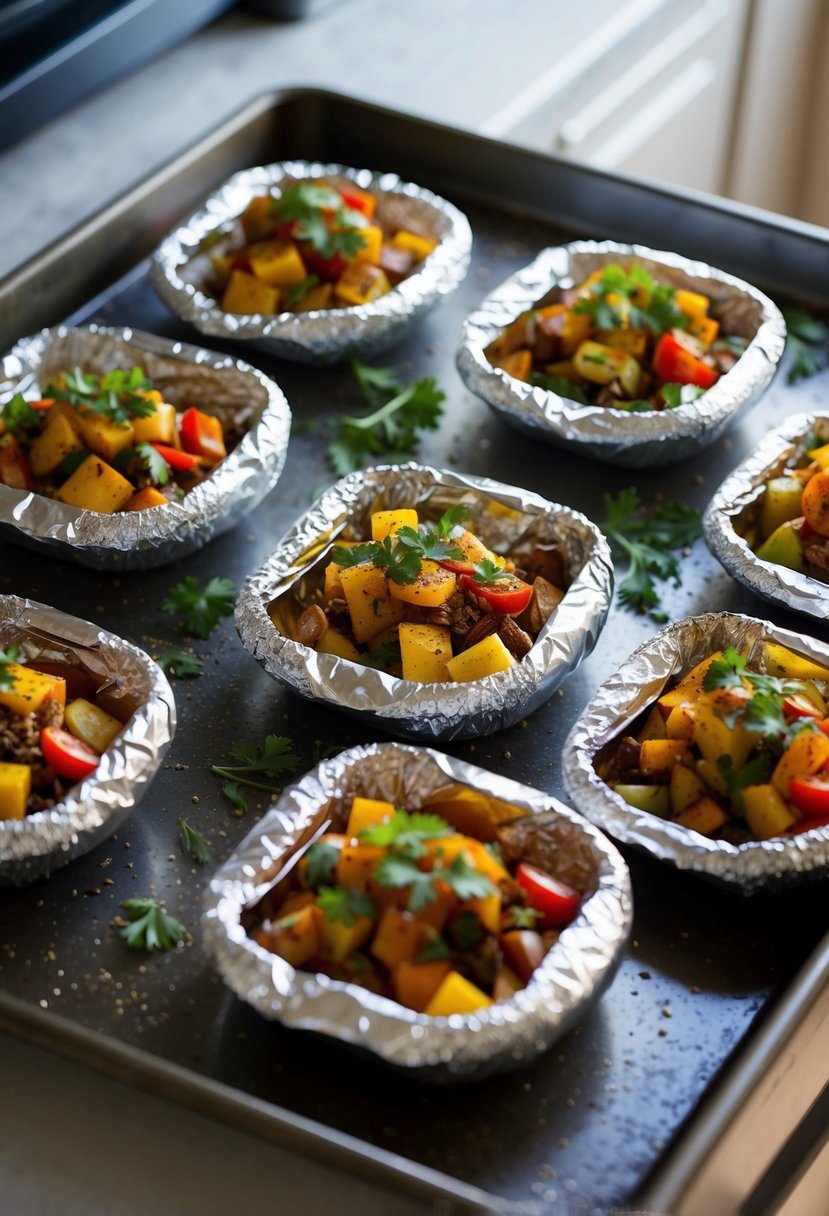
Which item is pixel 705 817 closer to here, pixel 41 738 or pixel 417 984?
pixel 417 984

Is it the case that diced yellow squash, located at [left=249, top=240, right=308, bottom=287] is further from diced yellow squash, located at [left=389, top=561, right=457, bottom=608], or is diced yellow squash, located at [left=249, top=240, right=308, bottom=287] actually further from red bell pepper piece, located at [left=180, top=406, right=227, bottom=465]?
diced yellow squash, located at [left=389, top=561, right=457, bottom=608]

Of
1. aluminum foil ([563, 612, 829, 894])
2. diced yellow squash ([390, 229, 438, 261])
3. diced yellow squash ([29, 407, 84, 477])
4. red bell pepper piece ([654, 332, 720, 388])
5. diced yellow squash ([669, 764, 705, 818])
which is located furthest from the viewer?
diced yellow squash ([390, 229, 438, 261])

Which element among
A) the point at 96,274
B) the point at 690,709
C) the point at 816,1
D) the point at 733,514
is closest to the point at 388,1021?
the point at 690,709

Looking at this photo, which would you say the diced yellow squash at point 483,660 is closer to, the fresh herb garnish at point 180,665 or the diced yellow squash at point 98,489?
the fresh herb garnish at point 180,665

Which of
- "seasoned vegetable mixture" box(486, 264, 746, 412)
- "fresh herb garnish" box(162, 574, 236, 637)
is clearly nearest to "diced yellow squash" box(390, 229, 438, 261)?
"seasoned vegetable mixture" box(486, 264, 746, 412)

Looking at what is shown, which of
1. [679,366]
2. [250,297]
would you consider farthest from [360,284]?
[679,366]

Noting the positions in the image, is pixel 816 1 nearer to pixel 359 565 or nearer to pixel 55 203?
pixel 55 203

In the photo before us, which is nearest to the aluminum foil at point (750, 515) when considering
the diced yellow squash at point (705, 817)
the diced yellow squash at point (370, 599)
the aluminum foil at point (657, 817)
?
the aluminum foil at point (657, 817)
